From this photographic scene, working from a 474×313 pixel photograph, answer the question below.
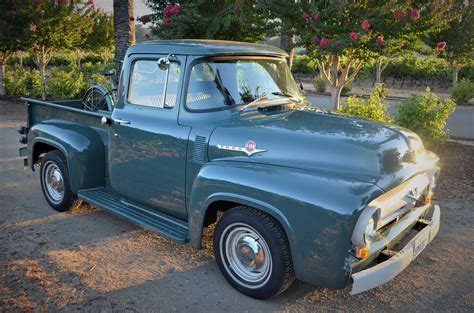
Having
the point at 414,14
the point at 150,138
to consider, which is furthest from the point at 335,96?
the point at 150,138

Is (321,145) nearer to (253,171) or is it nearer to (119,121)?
(253,171)

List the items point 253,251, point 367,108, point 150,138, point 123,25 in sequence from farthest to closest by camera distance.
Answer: point 123,25, point 367,108, point 150,138, point 253,251

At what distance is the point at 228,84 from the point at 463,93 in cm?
1746

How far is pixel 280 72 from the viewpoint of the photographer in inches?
176

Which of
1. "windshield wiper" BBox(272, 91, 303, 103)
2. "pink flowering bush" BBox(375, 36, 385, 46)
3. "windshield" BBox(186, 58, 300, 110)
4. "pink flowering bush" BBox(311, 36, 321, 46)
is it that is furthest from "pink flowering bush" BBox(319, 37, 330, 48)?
"windshield" BBox(186, 58, 300, 110)

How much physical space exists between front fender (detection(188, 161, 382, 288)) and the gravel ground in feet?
2.00

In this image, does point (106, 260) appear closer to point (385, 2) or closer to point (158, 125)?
point (158, 125)

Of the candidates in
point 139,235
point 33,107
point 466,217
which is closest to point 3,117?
point 33,107

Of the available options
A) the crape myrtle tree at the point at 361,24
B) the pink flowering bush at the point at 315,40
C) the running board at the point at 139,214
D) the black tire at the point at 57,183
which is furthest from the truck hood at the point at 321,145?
the pink flowering bush at the point at 315,40

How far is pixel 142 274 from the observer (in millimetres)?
3855

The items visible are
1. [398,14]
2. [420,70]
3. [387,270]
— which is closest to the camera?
[387,270]

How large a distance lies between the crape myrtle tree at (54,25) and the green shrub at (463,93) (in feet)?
50.9

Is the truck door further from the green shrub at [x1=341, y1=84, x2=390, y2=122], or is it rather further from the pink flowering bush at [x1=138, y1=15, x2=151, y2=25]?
the pink flowering bush at [x1=138, y1=15, x2=151, y2=25]

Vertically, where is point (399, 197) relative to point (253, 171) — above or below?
below
